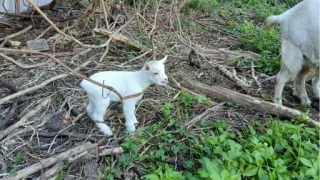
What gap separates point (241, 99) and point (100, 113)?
1.38 meters

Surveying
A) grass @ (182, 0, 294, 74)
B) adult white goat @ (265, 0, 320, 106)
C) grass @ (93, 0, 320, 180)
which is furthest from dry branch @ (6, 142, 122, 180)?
grass @ (182, 0, 294, 74)

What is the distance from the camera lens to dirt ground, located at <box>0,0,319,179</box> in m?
3.21

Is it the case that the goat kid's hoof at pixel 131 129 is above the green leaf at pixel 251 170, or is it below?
below

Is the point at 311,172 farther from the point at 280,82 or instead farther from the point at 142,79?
the point at 280,82

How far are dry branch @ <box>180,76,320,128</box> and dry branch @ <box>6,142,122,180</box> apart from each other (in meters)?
1.34

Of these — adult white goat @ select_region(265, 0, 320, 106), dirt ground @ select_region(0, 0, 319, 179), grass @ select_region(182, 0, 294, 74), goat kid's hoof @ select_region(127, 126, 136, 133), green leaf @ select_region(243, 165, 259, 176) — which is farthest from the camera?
grass @ select_region(182, 0, 294, 74)

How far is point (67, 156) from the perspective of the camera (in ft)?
9.73

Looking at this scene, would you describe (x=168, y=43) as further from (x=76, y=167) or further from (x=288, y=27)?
(x=76, y=167)

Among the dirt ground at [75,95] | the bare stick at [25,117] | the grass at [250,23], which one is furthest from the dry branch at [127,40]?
the bare stick at [25,117]

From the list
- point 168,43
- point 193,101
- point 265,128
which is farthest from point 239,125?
point 168,43

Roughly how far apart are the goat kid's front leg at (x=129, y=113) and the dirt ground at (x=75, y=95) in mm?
98

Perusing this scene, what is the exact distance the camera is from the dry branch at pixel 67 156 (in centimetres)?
279

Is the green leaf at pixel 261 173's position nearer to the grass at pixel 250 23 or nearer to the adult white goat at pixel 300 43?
the adult white goat at pixel 300 43

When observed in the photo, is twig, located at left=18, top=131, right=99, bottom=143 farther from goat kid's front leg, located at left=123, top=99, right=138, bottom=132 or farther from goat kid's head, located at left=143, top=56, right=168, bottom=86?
goat kid's head, located at left=143, top=56, right=168, bottom=86
